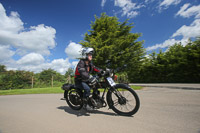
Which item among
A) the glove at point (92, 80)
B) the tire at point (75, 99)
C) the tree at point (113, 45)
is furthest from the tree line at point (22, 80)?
the glove at point (92, 80)

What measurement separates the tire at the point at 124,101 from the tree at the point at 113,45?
30.6 ft

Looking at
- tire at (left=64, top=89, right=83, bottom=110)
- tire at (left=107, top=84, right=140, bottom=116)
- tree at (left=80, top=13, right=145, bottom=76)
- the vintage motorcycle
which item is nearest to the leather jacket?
the vintage motorcycle

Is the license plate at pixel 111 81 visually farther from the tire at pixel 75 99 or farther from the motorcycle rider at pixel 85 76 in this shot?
the tire at pixel 75 99

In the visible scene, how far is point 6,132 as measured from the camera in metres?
1.91

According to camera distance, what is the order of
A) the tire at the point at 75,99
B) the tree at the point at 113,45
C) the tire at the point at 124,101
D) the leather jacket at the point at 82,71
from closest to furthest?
1. the tire at the point at 124,101
2. the leather jacket at the point at 82,71
3. the tire at the point at 75,99
4. the tree at the point at 113,45

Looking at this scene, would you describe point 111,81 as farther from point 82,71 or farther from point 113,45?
point 113,45

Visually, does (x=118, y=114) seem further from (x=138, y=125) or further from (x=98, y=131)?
(x=98, y=131)

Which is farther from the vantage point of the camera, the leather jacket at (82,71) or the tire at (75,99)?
the tire at (75,99)

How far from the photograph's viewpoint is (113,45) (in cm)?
1233

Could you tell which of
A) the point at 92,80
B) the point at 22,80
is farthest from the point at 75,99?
the point at 22,80

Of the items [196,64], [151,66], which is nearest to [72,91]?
[196,64]

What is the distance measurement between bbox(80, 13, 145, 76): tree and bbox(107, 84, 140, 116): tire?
9.33 m

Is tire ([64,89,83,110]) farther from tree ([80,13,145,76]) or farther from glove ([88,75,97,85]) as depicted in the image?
tree ([80,13,145,76])

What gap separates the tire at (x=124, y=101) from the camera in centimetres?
261
